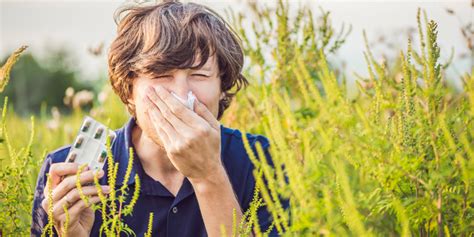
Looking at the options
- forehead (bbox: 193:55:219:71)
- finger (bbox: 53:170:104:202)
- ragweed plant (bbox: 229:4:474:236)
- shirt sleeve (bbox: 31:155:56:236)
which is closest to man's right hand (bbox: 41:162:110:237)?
finger (bbox: 53:170:104:202)

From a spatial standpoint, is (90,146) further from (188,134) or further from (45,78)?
(45,78)

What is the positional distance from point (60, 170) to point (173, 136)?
0.40m

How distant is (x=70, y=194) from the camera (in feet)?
6.93

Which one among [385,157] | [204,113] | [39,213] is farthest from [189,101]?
[385,157]

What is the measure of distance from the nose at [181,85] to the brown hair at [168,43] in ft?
0.10

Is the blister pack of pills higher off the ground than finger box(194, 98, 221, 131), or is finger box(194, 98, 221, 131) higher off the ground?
finger box(194, 98, 221, 131)

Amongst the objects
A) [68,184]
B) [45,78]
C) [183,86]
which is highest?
[45,78]

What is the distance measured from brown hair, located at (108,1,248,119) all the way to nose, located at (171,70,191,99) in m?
0.03

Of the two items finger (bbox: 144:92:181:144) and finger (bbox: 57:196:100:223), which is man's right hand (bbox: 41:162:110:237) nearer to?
finger (bbox: 57:196:100:223)

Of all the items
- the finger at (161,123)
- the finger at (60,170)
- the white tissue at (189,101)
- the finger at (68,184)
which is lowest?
the finger at (68,184)

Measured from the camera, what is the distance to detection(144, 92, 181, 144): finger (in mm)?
2115

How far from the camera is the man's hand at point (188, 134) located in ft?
6.82

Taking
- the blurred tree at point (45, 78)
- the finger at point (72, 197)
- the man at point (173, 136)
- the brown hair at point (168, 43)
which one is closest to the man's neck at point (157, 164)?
the man at point (173, 136)

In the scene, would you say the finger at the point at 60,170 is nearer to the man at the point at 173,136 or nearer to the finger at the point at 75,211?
the man at the point at 173,136
